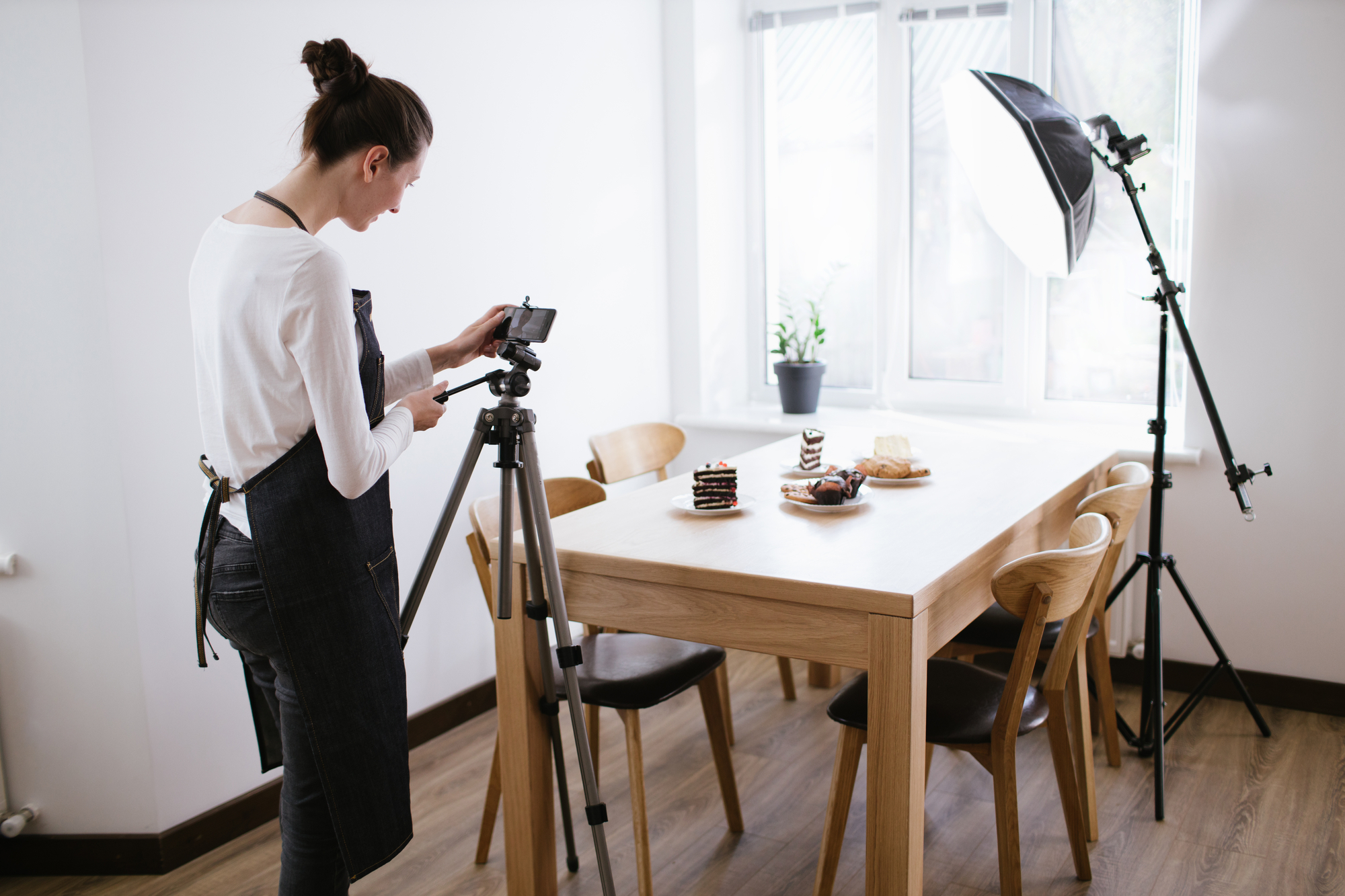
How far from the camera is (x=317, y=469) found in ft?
4.61

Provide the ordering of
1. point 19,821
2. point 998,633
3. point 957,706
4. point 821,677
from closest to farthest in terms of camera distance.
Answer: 1. point 957,706
2. point 19,821
3. point 998,633
4. point 821,677

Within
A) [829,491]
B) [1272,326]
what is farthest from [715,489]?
[1272,326]

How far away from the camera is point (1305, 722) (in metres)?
2.75

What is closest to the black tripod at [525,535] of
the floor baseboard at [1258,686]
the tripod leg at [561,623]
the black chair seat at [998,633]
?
the tripod leg at [561,623]

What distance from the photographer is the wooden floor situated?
208cm

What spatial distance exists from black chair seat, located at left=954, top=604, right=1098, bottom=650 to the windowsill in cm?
81

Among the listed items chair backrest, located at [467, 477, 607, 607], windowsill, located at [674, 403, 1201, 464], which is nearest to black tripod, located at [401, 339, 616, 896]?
chair backrest, located at [467, 477, 607, 607]

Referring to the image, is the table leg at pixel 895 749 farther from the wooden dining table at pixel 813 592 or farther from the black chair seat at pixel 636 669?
the black chair seat at pixel 636 669

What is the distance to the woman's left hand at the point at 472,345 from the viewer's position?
1.75 metres

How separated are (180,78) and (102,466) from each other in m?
0.81

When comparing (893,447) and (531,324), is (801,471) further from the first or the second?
(531,324)

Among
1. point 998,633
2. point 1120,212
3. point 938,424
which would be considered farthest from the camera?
point 938,424

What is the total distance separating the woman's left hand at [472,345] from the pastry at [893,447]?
1094mm

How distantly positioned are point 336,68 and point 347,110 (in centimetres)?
6
